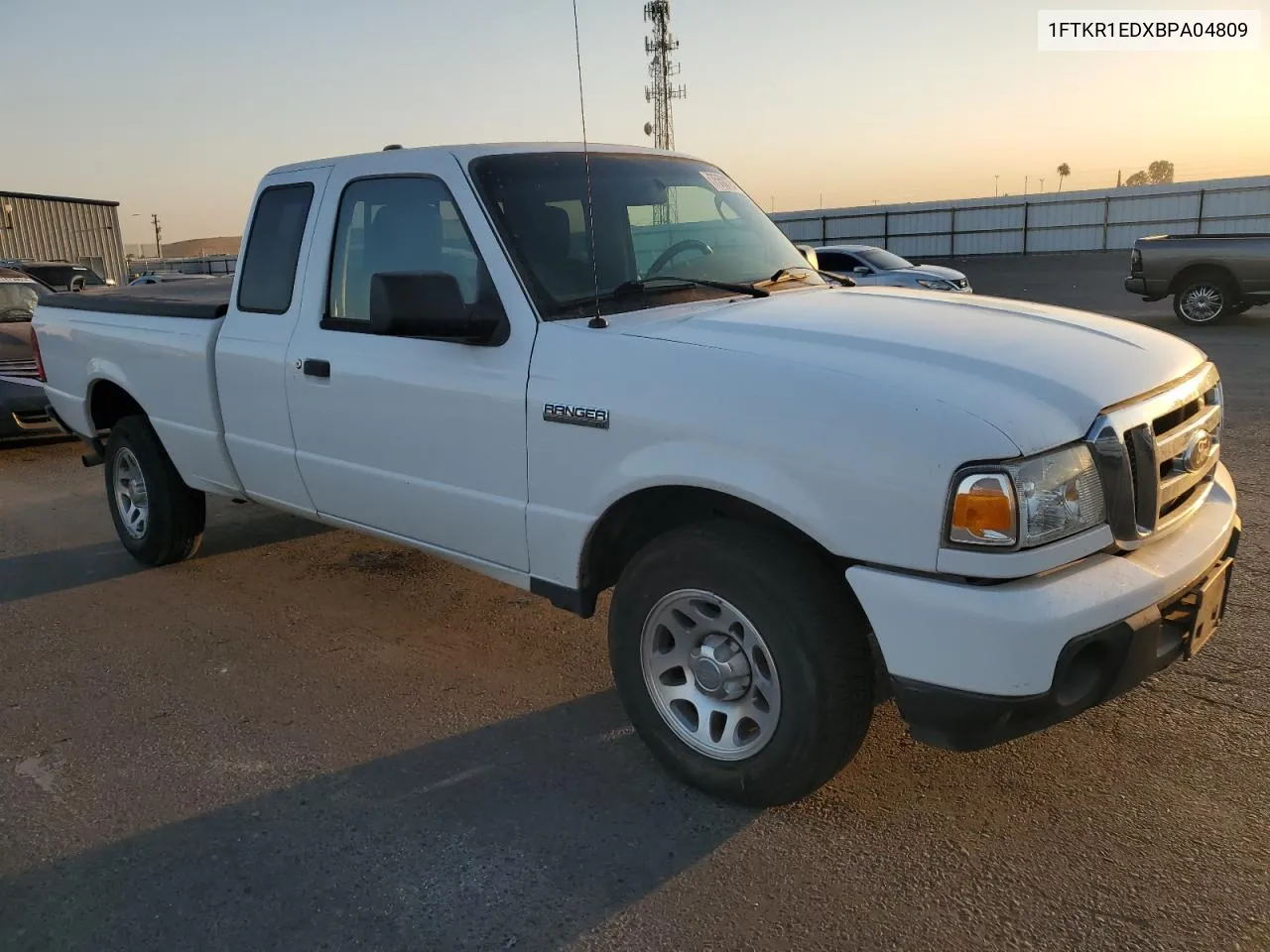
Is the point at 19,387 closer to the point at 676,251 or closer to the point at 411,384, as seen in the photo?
the point at 411,384

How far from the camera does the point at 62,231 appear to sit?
134 feet

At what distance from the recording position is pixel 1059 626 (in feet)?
7.89

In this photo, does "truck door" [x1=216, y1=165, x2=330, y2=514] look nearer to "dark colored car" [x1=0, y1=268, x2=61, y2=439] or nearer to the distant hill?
"dark colored car" [x1=0, y1=268, x2=61, y2=439]

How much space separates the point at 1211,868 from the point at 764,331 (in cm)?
193

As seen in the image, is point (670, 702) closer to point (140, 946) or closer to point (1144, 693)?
point (140, 946)

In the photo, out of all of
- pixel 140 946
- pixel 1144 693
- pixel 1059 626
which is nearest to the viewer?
pixel 1059 626

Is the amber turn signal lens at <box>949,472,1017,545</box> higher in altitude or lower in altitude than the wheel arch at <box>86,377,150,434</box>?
higher

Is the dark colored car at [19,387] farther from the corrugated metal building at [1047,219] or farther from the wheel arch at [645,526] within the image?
the corrugated metal building at [1047,219]

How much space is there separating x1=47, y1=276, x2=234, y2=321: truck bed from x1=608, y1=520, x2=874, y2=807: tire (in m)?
2.87

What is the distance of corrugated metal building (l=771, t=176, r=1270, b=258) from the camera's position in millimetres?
31422

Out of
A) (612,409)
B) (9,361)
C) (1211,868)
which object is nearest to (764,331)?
(612,409)

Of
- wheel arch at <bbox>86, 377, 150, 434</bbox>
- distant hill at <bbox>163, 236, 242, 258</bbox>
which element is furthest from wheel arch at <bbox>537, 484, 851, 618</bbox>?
distant hill at <bbox>163, 236, 242, 258</bbox>

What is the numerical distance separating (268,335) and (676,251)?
1860 mm

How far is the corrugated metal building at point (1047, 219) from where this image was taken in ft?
103
